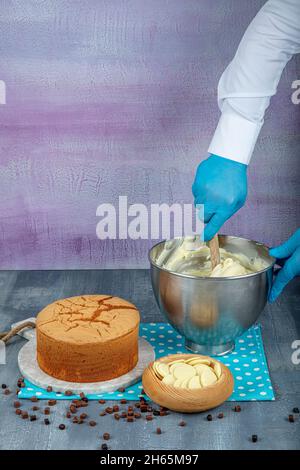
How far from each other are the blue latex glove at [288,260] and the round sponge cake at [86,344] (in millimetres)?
246

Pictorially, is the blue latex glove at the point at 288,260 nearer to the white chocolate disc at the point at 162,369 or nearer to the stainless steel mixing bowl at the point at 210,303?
the stainless steel mixing bowl at the point at 210,303

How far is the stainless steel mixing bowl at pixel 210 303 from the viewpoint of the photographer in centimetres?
109

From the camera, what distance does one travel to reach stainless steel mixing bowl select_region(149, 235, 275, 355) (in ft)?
3.58

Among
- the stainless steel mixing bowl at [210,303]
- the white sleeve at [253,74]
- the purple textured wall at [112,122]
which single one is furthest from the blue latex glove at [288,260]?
the purple textured wall at [112,122]

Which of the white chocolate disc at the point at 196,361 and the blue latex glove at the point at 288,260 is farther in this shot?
the blue latex glove at the point at 288,260

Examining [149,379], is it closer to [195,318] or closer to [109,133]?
[195,318]

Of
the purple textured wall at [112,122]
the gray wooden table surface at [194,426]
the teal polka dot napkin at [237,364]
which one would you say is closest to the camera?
the gray wooden table surface at [194,426]

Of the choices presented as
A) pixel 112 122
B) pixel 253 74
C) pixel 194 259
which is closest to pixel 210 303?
pixel 194 259

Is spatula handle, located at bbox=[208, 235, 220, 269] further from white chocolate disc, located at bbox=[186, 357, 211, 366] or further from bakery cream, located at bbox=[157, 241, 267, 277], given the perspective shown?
white chocolate disc, located at bbox=[186, 357, 211, 366]

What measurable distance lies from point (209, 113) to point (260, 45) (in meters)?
0.30

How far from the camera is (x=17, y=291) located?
145cm
